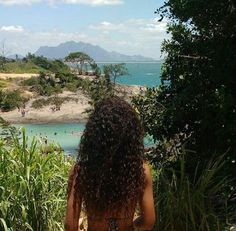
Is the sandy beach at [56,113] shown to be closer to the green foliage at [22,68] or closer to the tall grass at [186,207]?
the green foliage at [22,68]

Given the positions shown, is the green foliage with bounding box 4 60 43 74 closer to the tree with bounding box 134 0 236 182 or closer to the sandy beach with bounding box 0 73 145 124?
the sandy beach with bounding box 0 73 145 124

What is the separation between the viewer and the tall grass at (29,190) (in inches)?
187

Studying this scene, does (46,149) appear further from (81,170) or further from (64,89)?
(64,89)

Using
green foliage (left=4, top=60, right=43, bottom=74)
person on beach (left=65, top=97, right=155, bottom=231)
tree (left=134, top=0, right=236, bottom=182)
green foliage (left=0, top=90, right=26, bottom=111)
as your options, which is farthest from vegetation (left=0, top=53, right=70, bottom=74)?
person on beach (left=65, top=97, right=155, bottom=231)

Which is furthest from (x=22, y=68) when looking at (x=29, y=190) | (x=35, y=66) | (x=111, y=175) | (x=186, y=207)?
(x=111, y=175)

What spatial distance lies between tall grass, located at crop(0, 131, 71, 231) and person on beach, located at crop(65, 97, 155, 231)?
5.63 feet

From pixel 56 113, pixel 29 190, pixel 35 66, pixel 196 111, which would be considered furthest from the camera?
pixel 35 66

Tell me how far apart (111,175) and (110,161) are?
0.09 meters

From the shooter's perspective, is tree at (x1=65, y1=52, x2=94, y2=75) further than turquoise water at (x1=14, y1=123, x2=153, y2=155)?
Yes

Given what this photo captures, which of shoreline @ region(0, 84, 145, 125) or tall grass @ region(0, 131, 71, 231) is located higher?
tall grass @ region(0, 131, 71, 231)

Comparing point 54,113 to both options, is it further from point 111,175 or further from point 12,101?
point 111,175

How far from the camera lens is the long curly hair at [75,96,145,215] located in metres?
2.90

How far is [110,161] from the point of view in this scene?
2896 millimetres

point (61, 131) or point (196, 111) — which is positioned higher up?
point (196, 111)
